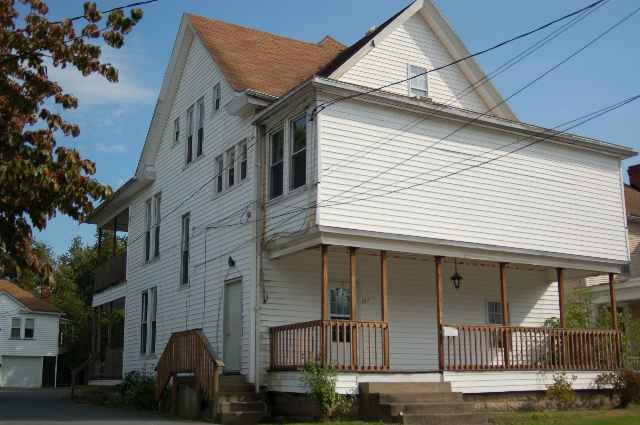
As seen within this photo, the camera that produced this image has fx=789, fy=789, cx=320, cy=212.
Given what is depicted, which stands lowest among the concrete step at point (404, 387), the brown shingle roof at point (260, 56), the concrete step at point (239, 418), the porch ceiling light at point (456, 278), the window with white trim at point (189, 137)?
the concrete step at point (239, 418)

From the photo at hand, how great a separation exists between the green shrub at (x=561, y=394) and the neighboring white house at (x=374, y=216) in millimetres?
261

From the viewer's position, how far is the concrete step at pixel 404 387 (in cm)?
1589

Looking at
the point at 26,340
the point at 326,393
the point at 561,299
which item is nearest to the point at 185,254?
the point at 326,393

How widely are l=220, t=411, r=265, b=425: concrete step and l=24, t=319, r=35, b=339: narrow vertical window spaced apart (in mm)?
40930

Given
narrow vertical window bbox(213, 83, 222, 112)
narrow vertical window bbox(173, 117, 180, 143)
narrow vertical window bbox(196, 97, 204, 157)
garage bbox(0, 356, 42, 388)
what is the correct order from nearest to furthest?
narrow vertical window bbox(213, 83, 222, 112) < narrow vertical window bbox(196, 97, 204, 157) < narrow vertical window bbox(173, 117, 180, 143) < garage bbox(0, 356, 42, 388)

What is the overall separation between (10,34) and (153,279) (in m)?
14.9

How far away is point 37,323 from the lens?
54.2 meters

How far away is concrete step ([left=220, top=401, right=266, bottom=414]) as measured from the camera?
17141mm

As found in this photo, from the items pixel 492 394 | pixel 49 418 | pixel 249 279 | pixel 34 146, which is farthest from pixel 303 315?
pixel 34 146

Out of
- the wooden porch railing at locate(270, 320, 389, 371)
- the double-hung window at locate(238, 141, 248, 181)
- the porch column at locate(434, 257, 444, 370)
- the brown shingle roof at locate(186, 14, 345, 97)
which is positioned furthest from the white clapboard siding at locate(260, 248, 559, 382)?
the brown shingle roof at locate(186, 14, 345, 97)

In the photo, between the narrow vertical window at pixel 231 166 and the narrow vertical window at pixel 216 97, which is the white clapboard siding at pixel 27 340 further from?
the narrow vertical window at pixel 231 166

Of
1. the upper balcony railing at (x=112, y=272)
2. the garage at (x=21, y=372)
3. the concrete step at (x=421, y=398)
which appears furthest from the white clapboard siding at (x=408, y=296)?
the garage at (x=21, y=372)

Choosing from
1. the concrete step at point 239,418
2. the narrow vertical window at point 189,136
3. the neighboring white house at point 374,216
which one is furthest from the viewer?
the narrow vertical window at point 189,136

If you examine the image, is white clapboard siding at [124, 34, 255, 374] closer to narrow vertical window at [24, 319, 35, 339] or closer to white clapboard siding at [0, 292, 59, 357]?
white clapboard siding at [0, 292, 59, 357]
